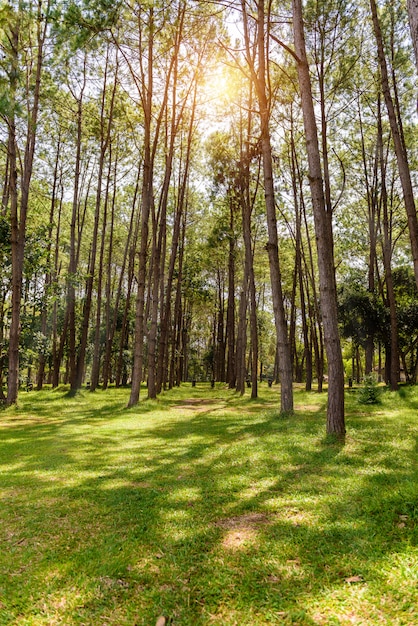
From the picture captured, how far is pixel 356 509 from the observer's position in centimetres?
388

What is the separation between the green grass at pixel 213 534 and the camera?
2479mm

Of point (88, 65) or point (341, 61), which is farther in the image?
point (88, 65)

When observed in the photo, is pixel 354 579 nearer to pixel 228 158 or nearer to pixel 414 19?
pixel 414 19

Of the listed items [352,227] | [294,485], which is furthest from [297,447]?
[352,227]

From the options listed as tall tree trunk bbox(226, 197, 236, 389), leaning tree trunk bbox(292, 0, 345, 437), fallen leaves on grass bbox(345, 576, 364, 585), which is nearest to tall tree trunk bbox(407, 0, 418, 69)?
fallen leaves on grass bbox(345, 576, 364, 585)

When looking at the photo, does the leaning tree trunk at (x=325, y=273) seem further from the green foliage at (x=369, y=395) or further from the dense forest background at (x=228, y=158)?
the green foliage at (x=369, y=395)

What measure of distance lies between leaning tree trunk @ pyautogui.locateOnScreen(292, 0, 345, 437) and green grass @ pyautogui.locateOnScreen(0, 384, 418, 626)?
646 mm

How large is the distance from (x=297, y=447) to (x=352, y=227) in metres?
23.3

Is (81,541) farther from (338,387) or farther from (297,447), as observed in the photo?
(338,387)

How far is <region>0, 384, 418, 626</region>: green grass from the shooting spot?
8.13 feet

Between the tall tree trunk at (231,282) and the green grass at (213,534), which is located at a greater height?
the tall tree trunk at (231,282)

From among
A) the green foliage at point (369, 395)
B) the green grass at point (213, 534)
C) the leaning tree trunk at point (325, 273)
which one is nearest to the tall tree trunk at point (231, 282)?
the green foliage at point (369, 395)

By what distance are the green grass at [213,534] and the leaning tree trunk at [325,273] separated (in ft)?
2.12

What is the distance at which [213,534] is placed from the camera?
11.6 feet
